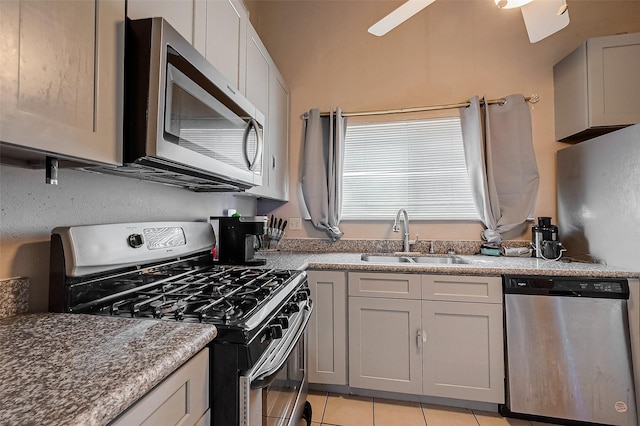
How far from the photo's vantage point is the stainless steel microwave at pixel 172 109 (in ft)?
2.68

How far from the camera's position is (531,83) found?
225cm

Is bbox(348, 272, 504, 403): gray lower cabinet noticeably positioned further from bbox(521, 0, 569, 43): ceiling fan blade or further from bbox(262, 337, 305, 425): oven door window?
bbox(521, 0, 569, 43): ceiling fan blade

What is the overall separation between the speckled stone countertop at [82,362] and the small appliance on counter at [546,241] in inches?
87.9

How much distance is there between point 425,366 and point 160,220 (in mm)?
1696

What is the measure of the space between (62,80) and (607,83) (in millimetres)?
2749

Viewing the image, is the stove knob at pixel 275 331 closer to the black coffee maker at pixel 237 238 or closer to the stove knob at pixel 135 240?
the stove knob at pixel 135 240

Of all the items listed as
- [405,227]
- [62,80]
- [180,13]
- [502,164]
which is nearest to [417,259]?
[405,227]

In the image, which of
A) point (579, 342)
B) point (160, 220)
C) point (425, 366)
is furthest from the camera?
point (425, 366)

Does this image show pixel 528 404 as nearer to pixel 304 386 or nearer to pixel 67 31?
pixel 304 386

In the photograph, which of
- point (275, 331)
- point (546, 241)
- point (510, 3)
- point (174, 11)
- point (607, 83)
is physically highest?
point (510, 3)

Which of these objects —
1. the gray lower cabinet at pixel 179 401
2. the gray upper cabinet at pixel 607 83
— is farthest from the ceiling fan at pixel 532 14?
the gray lower cabinet at pixel 179 401

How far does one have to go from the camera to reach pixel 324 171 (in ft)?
8.14

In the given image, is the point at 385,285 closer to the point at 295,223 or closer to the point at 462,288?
the point at 462,288

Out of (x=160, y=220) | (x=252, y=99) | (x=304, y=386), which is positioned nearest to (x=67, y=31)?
(x=160, y=220)
